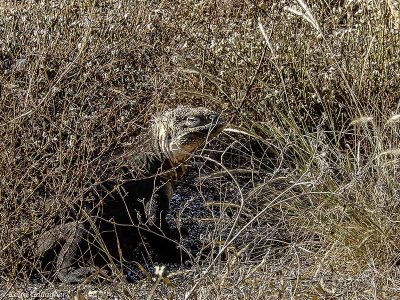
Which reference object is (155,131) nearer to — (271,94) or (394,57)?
(271,94)

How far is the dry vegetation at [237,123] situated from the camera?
515 cm

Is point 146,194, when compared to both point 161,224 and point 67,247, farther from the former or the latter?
point 67,247

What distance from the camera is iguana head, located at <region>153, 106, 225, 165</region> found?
6.38 meters

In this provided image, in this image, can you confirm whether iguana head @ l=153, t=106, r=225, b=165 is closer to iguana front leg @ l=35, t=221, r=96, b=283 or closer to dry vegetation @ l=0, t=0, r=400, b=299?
dry vegetation @ l=0, t=0, r=400, b=299

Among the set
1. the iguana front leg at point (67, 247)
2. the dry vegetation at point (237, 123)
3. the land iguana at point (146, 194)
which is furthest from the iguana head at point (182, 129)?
the iguana front leg at point (67, 247)

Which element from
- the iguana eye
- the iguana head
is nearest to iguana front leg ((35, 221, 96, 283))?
the iguana head

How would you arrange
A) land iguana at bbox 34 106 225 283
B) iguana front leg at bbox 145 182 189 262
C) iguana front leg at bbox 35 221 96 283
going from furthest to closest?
iguana front leg at bbox 145 182 189 262 → land iguana at bbox 34 106 225 283 → iguana front leg at bbox 35 221 96 283

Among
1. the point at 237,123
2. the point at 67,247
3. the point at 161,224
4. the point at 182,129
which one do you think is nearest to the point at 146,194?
the point at 161,224

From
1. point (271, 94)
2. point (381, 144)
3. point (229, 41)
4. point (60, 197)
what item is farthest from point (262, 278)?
point (229, 41)

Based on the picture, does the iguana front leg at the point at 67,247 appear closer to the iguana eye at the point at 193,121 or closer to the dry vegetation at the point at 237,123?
the dry vegetation at the point at 237,123

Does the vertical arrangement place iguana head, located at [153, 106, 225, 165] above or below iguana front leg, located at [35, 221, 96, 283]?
above

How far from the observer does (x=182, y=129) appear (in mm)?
6398

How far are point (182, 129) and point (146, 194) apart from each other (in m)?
0.44

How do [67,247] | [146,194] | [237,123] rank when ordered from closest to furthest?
[67,247] → [146,194] → [237,123]
